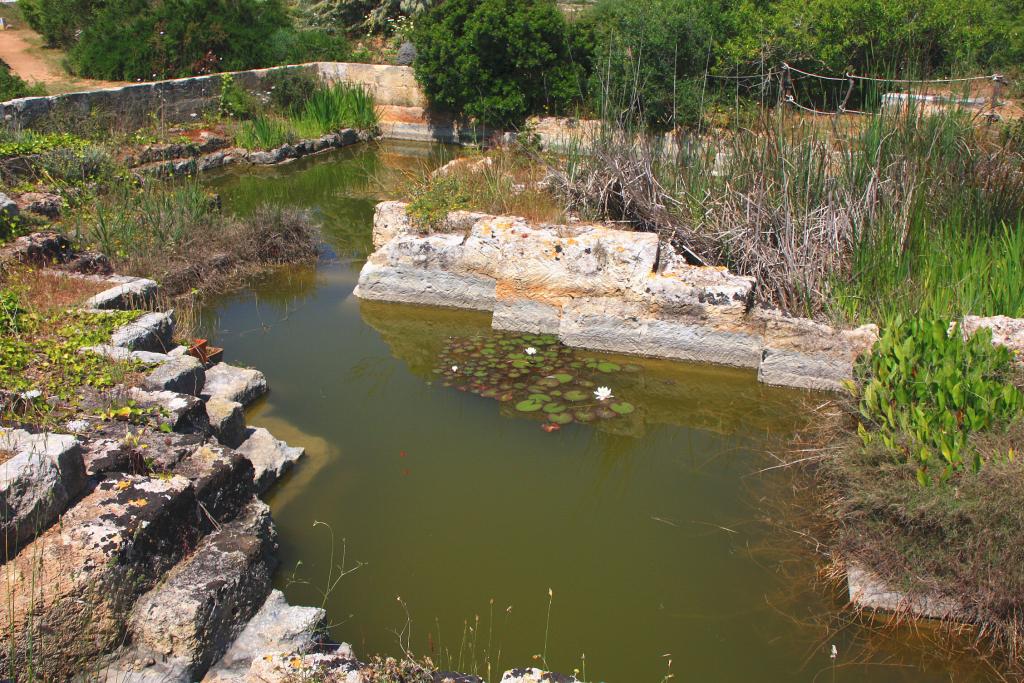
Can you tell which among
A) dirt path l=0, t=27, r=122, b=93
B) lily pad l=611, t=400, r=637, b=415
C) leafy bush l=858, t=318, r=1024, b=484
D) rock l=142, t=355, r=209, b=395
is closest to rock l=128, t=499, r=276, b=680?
rock l=142, t=355, r=209, b=395

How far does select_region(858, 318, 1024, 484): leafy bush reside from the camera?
3957 millimetres

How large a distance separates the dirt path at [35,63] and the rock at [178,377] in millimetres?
10677

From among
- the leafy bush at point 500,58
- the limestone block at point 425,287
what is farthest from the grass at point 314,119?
the limestone block at point 425,287

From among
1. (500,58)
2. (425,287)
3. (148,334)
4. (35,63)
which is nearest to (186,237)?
(425,287)

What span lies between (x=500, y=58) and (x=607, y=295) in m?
7.43

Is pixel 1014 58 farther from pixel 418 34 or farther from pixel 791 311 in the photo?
pixel 418 34

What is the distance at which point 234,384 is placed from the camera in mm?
5516

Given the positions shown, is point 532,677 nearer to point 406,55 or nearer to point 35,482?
point 35,482

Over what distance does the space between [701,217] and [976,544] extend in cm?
368

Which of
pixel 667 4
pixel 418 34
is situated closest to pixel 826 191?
pixel 667 4

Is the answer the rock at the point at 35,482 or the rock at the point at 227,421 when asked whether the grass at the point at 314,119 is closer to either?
the rock at the point at 227,421

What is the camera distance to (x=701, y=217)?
672cm

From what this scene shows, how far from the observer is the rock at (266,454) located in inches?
183

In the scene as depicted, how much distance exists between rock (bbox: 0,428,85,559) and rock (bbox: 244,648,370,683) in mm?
998
